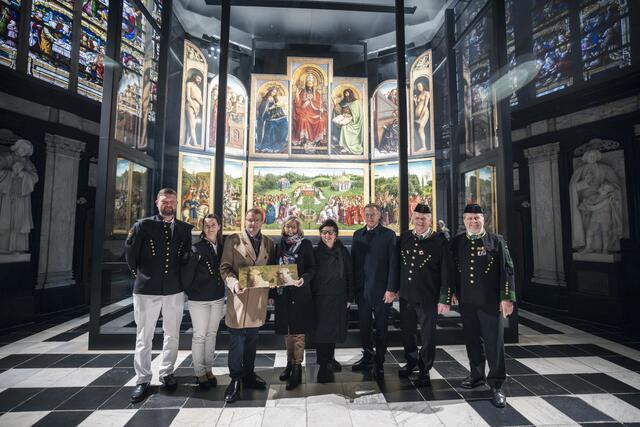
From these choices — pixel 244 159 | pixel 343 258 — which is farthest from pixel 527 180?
pixel 244 159

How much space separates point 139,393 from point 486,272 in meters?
3.54

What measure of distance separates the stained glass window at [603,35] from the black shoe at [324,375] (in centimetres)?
841

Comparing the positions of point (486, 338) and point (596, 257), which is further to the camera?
point (596, 257)

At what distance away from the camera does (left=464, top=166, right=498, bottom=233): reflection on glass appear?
472 centimetres

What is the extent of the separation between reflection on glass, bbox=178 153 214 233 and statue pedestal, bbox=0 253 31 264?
290cm

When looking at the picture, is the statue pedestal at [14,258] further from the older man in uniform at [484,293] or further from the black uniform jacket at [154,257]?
the older man in uniform at [484,293]

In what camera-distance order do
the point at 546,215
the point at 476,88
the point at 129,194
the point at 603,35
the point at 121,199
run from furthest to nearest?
the point at 546,215 → the point at 603,35 → the point at 476,88 → the point at 129,194 → the point at 121,199

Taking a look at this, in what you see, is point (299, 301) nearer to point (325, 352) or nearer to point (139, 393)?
point (325, 352)

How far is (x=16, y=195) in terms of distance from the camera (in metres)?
5.64

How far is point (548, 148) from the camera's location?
23.0 ft

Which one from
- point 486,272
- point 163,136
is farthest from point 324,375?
point 163,136

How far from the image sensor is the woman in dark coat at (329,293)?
3.12 m

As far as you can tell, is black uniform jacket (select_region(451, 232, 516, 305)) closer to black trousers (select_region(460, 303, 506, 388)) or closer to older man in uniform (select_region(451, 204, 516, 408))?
older man in uniform (select_region(451, 204, 516, 408))

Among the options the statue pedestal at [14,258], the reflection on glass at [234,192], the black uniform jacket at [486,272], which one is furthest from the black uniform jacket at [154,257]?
the statue pedestal at [14,258]
